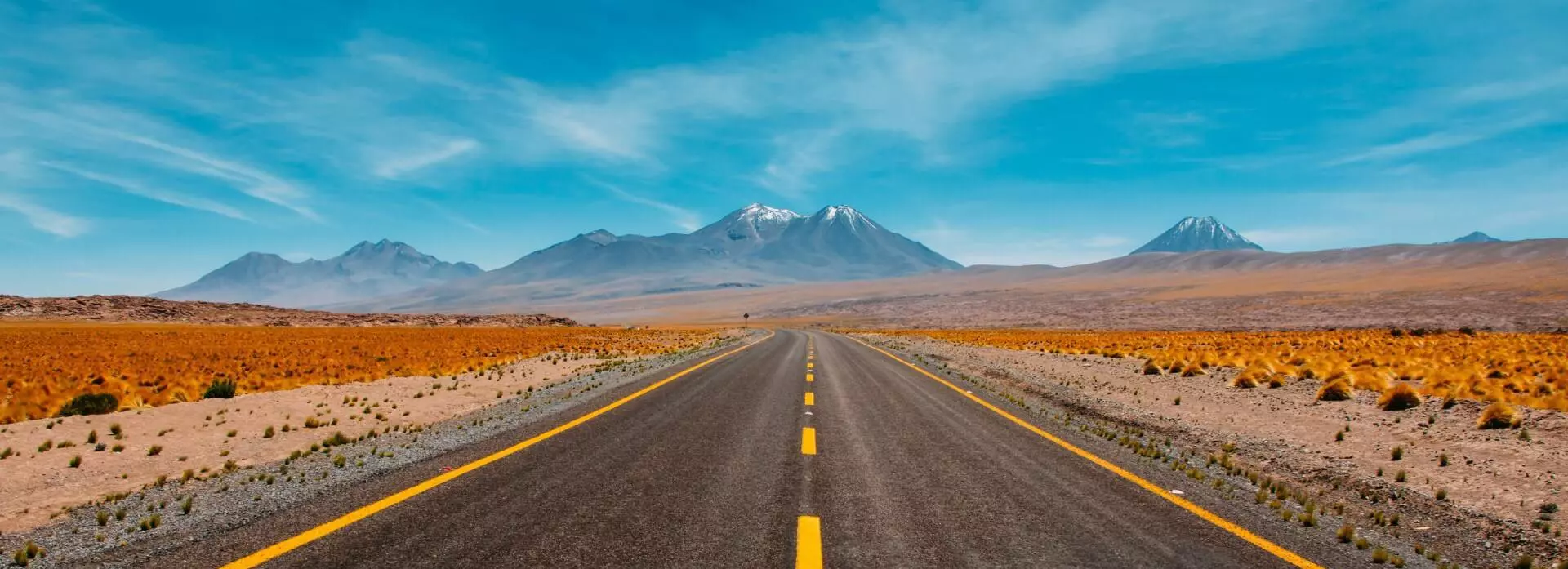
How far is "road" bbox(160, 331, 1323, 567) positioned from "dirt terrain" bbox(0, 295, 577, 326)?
286ft

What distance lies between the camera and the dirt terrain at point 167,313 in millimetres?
66375

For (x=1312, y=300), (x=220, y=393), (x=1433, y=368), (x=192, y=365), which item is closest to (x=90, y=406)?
(x=220, y=393)

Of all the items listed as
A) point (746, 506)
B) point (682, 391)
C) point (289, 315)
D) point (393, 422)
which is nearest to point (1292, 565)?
point (746, 506)

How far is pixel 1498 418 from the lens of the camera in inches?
380

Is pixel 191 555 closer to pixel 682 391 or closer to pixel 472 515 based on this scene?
pixel 472 515

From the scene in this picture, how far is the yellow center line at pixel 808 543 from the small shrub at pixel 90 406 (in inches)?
523

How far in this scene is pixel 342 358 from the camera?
24562 mm

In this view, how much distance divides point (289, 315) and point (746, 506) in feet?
330

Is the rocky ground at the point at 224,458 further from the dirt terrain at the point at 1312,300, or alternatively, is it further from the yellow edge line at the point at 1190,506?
the dirt terrain at the point at 1312,300

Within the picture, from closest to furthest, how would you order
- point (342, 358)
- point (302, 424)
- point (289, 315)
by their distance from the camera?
point (302, 424), point (342, 358), point (289, 315)

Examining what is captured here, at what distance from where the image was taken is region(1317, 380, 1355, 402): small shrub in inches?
515

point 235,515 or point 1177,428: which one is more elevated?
point 235,515

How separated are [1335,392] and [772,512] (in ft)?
44.3

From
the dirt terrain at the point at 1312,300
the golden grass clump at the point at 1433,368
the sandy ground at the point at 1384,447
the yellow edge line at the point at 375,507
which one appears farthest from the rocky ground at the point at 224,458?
the dirt terrain at the point at 1312,300
